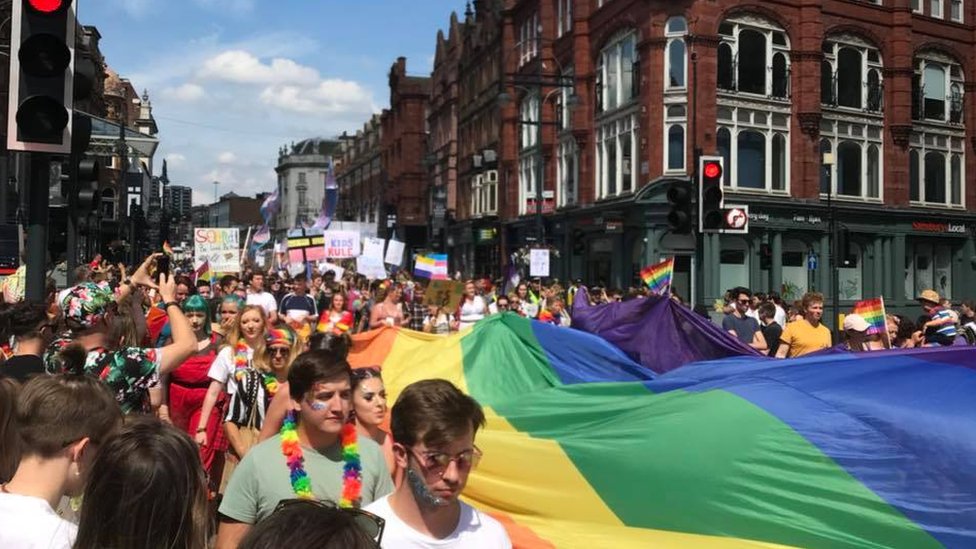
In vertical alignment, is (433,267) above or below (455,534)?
above

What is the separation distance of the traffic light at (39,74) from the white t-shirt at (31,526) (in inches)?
144

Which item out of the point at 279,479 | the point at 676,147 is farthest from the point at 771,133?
the point at 279,479

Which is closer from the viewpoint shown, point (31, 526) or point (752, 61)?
point (31, 526)

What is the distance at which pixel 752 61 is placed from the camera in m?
33.0

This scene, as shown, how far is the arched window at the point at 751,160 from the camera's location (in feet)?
107

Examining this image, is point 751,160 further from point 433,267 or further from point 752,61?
point 433,267

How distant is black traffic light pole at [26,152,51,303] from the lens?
19.9ft

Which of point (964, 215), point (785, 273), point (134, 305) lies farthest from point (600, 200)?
point (134, 305)

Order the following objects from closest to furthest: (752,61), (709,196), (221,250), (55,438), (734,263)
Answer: (55,438), (709,196), (221,250), (734,263), (752,61)

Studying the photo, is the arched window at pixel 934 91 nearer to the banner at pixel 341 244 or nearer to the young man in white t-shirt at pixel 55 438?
the banner at pixel 341 244

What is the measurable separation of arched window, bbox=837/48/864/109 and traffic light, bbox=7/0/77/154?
110 ft

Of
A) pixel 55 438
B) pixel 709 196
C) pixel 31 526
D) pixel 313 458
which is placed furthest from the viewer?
pixel 709 196

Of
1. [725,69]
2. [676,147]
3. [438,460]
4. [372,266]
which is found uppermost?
[725,69]

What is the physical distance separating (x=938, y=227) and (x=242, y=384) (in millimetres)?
36836
